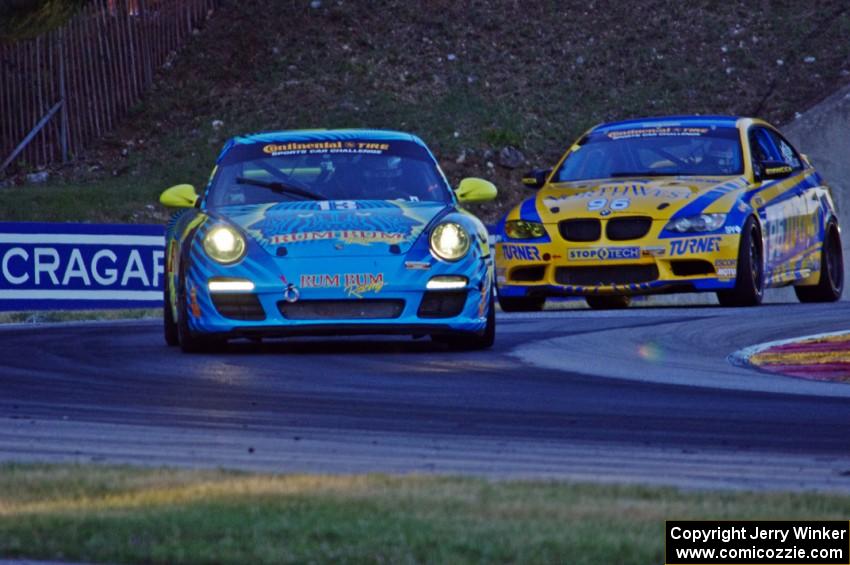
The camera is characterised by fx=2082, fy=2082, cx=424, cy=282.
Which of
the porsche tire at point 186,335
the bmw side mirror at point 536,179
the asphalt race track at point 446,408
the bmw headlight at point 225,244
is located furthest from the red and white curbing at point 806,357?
the bmw side mirror at point 536,179

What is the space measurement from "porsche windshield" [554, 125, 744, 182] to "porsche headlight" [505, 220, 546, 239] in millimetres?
1032

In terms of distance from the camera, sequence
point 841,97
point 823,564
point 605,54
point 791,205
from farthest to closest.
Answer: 1. point 605,54
2. point 841,97
3. point 791,205
4. point 823,564

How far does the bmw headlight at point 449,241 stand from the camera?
11.9 meters

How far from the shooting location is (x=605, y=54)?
3284cm

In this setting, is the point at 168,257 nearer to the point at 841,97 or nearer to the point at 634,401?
the point at 634,401

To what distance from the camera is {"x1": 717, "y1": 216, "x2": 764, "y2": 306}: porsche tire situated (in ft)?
51.9

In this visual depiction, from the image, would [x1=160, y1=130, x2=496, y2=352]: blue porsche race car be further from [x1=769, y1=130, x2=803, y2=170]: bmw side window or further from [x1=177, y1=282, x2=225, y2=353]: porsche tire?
[x1=769, y1=130, x2=803, y2=170]: bmw side window

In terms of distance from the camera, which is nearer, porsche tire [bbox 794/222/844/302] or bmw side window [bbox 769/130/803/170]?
porsche tire [bbox 794/222/844/302]

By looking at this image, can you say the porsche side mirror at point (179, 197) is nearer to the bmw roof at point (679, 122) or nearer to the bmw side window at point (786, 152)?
the bmw roof at point (679, 122)

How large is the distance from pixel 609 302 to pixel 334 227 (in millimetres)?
6628

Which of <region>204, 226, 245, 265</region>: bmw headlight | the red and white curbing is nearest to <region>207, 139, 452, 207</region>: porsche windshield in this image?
<region>204, 226, 245, 265</region>: bmw headlight

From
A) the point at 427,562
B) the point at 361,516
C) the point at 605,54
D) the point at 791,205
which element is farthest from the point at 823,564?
the point at 605,54

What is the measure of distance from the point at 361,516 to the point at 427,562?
66cm

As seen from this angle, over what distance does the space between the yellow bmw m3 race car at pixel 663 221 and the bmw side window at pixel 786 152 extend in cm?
29
